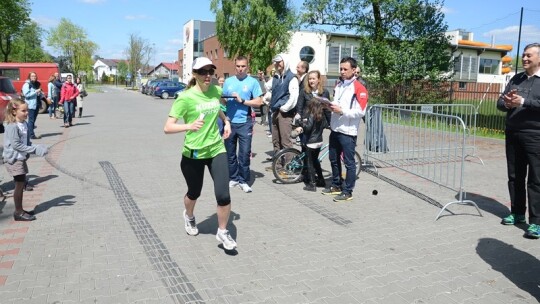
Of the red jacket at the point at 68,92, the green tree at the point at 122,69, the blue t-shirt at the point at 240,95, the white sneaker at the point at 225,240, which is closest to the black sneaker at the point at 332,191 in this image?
the blue t-shirt at the point at 240,95

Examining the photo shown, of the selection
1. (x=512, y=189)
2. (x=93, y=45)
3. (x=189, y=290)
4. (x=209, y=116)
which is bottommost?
(x=189, y=290)

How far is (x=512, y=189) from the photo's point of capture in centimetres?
546

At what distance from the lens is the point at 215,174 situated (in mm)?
4387

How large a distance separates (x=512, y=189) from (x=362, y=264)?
2421 millimetres

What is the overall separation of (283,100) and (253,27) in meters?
29.2

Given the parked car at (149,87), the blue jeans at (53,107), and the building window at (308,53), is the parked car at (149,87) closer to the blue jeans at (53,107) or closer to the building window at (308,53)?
the building window at (308,53)

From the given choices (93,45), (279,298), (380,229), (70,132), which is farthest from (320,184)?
(93,45)

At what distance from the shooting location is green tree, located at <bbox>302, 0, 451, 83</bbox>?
64.6 ft

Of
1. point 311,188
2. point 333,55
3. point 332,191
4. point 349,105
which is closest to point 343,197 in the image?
point 332,191

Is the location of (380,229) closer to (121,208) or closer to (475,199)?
(475,199)

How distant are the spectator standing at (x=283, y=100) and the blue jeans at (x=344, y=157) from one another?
1.13m

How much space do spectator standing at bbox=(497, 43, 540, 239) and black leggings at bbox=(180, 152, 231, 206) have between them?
10.2 feet

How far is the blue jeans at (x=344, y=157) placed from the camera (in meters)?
6.25

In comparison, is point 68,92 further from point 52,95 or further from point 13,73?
point 13,73
